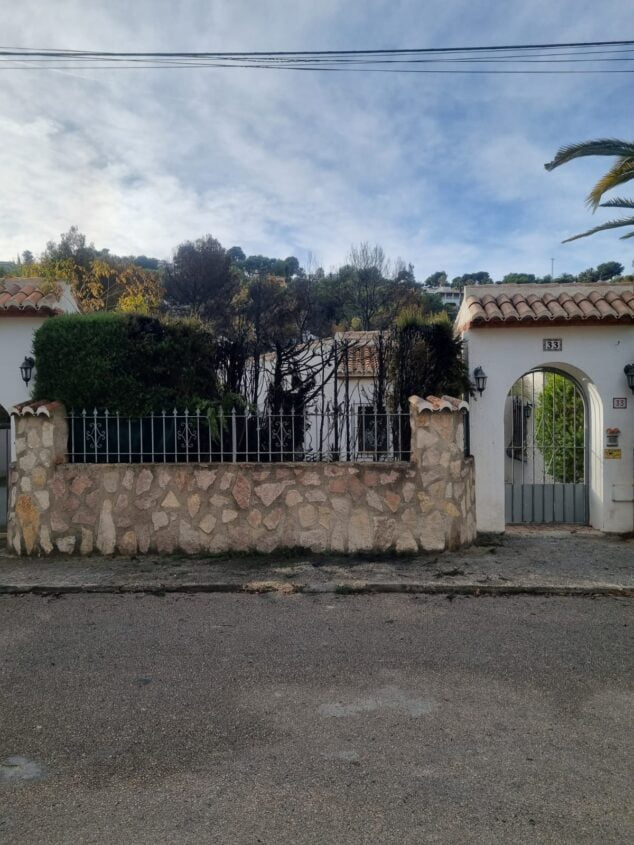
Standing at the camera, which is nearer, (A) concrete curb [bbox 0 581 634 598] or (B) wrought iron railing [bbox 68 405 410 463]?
(A) concrete curb [bbox 0 581 634 598]

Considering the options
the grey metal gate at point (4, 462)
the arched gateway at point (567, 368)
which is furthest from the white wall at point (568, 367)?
the grey metal gate at point (4, 462)

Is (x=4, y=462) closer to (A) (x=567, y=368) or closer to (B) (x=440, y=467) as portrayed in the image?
(B) (x=440, y=467)

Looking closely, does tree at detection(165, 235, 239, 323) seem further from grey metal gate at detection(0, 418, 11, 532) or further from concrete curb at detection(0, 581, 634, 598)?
concrete curb at detection(0, 581, 634, 598)

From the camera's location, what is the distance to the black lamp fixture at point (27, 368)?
8891 millimetres

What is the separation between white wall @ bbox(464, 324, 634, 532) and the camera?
906 cm

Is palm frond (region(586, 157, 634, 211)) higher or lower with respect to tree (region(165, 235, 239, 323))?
lower

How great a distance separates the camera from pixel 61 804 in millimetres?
2787

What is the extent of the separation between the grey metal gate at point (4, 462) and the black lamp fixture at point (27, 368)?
1521 mm

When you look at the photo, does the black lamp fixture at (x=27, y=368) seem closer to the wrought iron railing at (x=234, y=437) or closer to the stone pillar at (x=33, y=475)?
the stone pillar at (x=33, y=475)

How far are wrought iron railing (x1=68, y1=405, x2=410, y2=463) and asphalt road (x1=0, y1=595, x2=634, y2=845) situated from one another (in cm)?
264

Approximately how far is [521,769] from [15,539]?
6692 millimetres

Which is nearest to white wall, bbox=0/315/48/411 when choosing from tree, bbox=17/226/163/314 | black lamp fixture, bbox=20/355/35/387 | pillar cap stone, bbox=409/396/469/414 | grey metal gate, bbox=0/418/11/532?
black lamp fixture, bbox=20/355/35/387

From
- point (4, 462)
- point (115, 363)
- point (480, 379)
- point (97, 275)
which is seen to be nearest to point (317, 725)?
point (115, 363)

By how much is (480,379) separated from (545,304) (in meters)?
1.57
